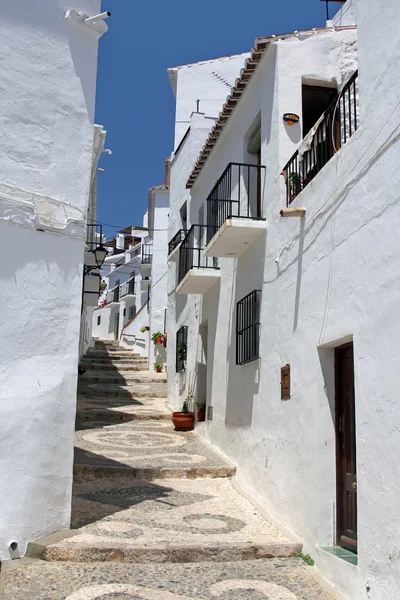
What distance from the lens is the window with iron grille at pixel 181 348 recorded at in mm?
14195

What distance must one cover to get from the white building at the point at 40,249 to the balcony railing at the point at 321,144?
2.34 metres

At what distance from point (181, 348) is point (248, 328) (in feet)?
18.4

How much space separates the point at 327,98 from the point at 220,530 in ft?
18.8

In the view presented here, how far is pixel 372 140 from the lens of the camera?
5188mm

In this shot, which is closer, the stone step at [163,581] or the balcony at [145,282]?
the stone step at [163,581]

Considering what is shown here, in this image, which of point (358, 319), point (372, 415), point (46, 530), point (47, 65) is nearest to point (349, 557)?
point (372, 415)

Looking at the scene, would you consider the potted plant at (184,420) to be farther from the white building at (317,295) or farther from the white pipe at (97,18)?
the white pipe at (97,18)

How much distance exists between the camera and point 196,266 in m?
11.4

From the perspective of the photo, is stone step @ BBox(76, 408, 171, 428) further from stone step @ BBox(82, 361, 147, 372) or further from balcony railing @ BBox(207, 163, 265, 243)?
stone step @ BBox(82, 361, 147, 372)

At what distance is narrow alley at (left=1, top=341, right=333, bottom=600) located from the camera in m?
5.30

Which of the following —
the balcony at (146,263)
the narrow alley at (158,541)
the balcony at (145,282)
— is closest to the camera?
the narrow alley at (158,541)

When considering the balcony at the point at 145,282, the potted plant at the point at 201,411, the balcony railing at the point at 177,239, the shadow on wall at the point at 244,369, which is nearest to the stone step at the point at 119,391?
the balcony railing at the point at 177,239

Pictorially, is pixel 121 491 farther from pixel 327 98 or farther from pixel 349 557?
pixel 327 98

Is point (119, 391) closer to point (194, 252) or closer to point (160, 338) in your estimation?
point (160, 338)
